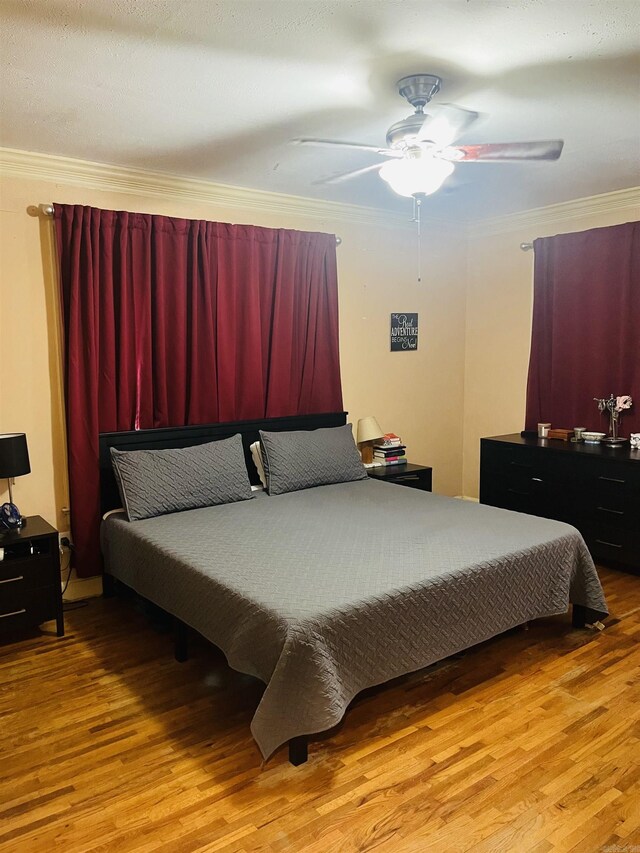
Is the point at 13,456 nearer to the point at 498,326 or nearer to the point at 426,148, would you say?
the point at 426,148

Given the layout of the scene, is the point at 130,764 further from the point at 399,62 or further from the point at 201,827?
the point at 399,62

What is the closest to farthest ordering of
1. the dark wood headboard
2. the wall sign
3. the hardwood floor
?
the hardwood floor
the dark wood headboard
the wall sign

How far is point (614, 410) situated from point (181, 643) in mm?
3219

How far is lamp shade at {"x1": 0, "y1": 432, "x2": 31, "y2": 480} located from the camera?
3.10 m

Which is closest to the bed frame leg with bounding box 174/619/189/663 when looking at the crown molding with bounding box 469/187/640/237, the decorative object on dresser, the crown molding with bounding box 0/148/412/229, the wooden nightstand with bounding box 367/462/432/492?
the wooden nightstand with bounding box 367/462/432/492

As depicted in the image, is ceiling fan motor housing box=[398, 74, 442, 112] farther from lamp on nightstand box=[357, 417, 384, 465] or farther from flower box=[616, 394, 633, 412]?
flower box=[616, 394, 633, 412]

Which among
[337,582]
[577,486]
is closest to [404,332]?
[577,486]

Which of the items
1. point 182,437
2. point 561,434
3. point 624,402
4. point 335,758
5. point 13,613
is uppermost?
point 624,402

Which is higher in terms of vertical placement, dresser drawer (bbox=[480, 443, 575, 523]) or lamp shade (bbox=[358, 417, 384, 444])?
lamp shade (bbox=[358, 417, 384, 444])

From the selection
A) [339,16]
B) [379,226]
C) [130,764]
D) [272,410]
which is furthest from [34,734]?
[379,226]

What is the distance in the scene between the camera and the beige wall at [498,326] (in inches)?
193

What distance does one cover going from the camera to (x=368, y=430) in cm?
463

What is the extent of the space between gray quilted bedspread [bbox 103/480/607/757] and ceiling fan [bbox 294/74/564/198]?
158cm

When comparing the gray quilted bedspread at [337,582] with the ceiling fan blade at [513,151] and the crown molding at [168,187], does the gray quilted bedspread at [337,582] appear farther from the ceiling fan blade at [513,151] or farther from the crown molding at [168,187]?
the crown molding at [168,187]
